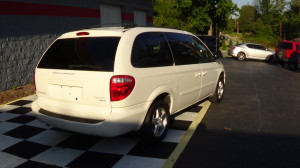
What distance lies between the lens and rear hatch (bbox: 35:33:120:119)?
11.6 feet

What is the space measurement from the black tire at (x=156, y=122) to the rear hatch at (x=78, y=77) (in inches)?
28.0

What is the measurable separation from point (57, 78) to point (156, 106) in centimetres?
139

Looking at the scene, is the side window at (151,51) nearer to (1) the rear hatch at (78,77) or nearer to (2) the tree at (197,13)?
(1) the rear hatch at (78,77)

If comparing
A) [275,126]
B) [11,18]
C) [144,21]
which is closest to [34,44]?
[11,18]

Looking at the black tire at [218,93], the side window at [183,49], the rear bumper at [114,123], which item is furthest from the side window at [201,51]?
the rear bumper at [114,123]

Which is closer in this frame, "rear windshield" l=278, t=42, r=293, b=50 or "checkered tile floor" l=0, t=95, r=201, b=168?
"checkered tile floor" l=0, t=95, r=201, b=168

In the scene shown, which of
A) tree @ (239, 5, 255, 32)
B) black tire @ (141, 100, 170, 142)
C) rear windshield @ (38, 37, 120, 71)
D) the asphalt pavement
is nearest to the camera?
rear windshield @ (38, 37, 120, 71)

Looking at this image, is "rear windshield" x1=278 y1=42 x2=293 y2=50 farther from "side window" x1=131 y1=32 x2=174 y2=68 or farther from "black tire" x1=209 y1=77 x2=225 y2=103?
"side window" x1=131 y1=32 x2=174 y2=68

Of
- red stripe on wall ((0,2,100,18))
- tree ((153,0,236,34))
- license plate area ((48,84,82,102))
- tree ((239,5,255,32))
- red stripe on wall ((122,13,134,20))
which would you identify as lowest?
license plate area ((48,84,82,102))

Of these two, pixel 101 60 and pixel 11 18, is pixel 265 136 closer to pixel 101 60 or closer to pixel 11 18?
pixel 101 60

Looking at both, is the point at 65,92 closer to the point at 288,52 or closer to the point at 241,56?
the point at 288,52

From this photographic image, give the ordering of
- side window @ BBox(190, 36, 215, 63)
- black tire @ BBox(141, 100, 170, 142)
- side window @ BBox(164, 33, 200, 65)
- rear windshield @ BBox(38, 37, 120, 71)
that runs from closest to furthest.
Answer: rear windshield @ BBox(38, 37, 120, 71)
black tire @ BBox(141, 100, 170, 142)
side window @ BBox(164, 33, 200, 65)
side window @ BBox(190, 36, 215, 63)

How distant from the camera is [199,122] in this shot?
5.27 m

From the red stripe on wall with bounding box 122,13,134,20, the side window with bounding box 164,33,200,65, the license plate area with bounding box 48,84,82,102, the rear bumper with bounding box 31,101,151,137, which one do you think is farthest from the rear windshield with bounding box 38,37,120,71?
the red stripe on wall with bounding box 122,13,134,20
